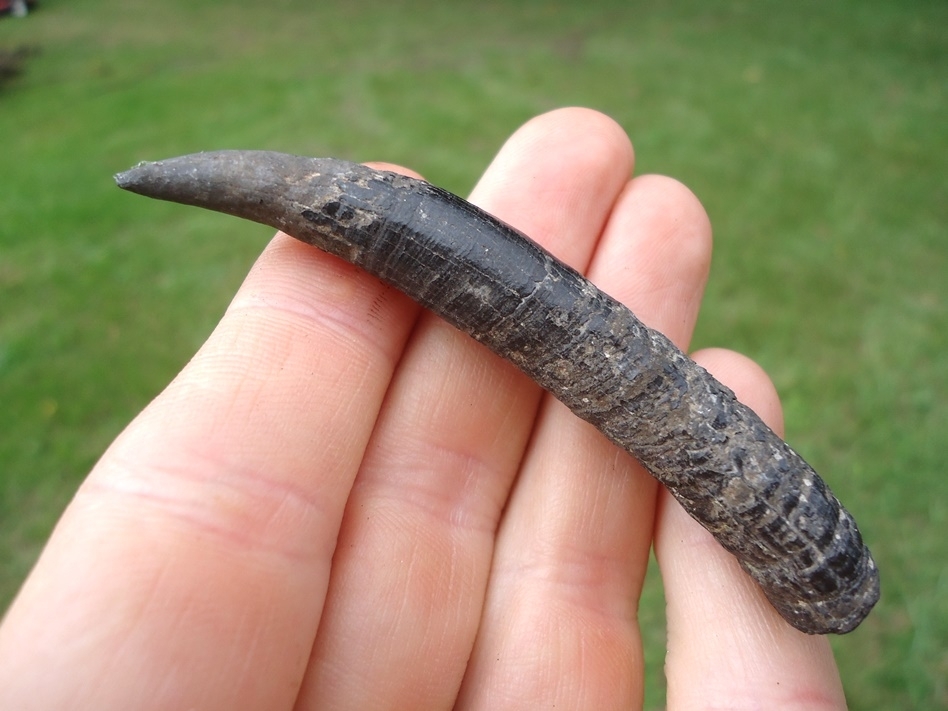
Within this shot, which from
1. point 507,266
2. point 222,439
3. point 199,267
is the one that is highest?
point 507,266

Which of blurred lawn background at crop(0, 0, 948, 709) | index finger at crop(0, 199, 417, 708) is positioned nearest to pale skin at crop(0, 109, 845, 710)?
index finger at crop(0, 199, 417, 708)

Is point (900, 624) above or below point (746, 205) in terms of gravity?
below

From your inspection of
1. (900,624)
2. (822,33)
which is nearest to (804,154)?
(822,33)

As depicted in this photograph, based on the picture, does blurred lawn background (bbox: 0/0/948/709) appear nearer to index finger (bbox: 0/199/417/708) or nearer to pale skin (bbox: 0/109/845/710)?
pale skin (bbox: 0/109/845/710)

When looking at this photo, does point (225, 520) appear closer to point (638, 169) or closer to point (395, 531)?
point (395, 531)

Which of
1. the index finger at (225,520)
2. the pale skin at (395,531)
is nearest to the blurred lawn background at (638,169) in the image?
the pale skin at (395,531)

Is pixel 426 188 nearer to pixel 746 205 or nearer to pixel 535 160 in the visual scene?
pixel 535 160
